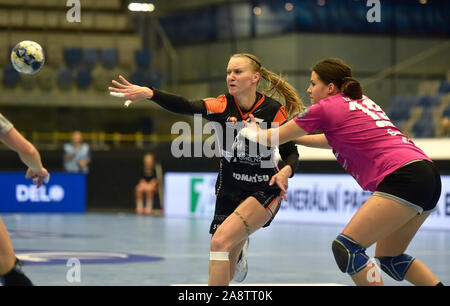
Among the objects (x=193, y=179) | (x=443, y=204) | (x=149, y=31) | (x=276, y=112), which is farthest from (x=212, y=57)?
(x=276, y=112)

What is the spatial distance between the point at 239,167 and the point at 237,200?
0.88ft

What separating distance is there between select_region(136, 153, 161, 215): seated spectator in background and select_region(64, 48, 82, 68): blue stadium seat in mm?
7012

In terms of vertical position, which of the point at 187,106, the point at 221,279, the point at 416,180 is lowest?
the point at 221,279

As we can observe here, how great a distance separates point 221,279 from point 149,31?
22257 mm

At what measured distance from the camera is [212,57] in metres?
25.4

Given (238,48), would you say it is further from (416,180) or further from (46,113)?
(416,180)

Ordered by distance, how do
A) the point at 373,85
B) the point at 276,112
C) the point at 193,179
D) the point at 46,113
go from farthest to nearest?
the point at 46,113, the point at 373,85, the point at 193,179, the point at 276,112

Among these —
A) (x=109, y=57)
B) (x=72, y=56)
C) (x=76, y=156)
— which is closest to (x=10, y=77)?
(x=72, y=56)

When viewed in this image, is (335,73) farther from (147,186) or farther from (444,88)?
(147,186)

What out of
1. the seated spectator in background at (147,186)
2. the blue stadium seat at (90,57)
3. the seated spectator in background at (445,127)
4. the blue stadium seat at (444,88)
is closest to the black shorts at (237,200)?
the seated spectator in background at (445,127)

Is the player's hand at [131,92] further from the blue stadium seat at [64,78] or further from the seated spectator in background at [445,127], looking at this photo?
the blue stadium seat at [64,78]

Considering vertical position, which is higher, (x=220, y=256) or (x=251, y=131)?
(x=251, y=131)

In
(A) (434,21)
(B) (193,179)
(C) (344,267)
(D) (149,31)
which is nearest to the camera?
(C) (344,267)

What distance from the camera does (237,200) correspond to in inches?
240
